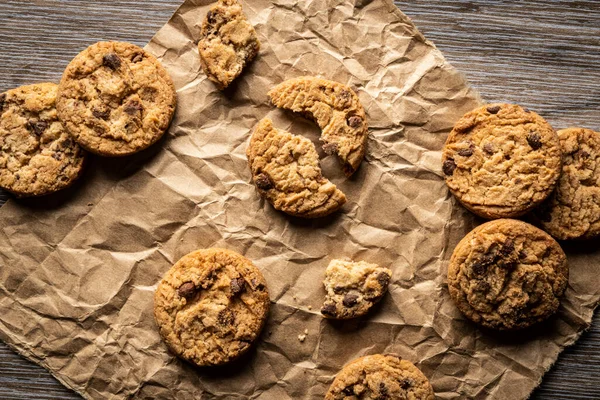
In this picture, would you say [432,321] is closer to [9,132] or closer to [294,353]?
[294,353]

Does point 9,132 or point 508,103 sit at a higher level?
point 508,103

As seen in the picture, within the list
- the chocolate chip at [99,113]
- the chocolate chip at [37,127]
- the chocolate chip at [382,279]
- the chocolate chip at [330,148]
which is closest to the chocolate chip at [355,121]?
the chocolate chip at [330,148]

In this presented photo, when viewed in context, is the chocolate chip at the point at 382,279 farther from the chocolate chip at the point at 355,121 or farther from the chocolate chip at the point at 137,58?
the chocolate chip at the point at 137,58

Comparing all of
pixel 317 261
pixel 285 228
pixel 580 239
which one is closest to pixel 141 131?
pixel 285 228

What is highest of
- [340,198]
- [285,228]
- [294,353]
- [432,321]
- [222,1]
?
[222,1]

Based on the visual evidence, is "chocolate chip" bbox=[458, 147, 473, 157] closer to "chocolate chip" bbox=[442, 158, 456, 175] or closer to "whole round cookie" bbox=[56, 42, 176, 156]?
"chocolate chip" bbox=[442, 158, 456, 175]

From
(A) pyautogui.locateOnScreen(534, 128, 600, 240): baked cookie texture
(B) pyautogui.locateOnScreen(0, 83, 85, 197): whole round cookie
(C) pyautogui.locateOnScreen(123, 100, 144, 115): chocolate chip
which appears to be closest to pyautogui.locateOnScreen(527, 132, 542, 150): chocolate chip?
(A) pyautogui.locateOnScreen(534, 128, 600, 240): baked cookie texture

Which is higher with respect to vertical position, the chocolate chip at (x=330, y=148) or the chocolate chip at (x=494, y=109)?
the chocolate chip at (x=494, y=109)
